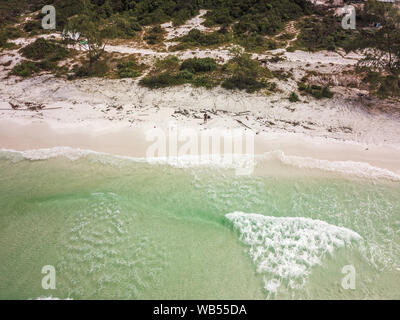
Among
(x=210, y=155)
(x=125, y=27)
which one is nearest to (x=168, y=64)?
(x=125, y=27)

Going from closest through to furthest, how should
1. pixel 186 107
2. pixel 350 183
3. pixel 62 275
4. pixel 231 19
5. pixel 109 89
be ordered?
pixel 62 275 → pixel 350 183 → pixel 186 107 → pixel 109 89 → pixel 231 19

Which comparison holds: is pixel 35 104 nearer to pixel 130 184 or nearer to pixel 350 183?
pixel 130 184

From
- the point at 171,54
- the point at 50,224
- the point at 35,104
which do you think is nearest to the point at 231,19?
the point at 171,54

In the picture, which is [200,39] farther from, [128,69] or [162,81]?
[162,81]

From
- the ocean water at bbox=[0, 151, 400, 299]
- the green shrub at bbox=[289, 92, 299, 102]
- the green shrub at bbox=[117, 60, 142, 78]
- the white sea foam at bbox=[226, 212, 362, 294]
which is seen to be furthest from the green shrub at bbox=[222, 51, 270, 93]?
the white sea foam at bbox=[226, 212, 362, 294]

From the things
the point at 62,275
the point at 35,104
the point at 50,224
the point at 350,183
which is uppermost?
the point at 35,104
